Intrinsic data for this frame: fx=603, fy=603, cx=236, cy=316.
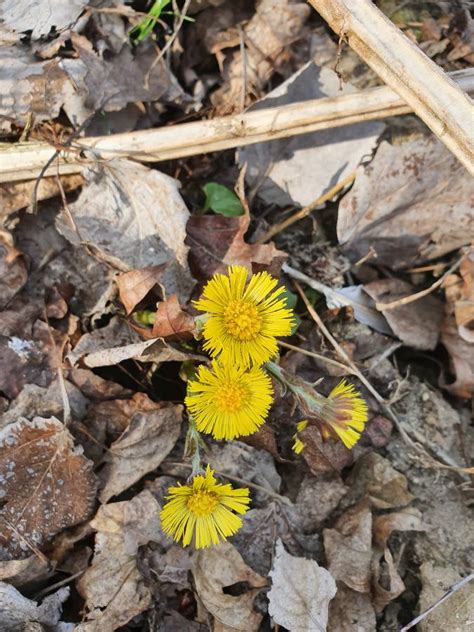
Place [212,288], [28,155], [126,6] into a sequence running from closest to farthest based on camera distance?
[212,288] < [28,155] < [126,6]

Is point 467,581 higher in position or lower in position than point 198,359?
lower

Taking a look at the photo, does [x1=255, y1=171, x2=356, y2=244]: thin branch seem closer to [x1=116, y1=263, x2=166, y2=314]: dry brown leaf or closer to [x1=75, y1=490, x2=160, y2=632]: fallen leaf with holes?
[x1=116, y1=263, x2=166, y2=314]: dry brown leaf

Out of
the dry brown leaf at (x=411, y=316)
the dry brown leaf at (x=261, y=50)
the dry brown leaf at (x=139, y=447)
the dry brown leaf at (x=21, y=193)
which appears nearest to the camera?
the dry brown leaf at (x=139, y=447)

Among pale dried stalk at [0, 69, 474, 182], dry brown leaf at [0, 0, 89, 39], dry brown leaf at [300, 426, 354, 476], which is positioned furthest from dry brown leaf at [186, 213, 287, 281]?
dry brown leaf at [0, 0, 89, 39]

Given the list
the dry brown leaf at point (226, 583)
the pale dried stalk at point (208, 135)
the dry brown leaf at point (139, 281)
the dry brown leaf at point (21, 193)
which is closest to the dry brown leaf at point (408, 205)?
the pale dried stalk at point (208, 135)

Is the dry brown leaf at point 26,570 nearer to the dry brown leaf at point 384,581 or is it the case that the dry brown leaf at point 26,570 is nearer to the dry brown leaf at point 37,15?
the dry brown leaf at point 384,581

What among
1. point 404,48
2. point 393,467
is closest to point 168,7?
point 404,48

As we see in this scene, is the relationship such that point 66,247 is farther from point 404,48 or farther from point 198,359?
point 404,48
